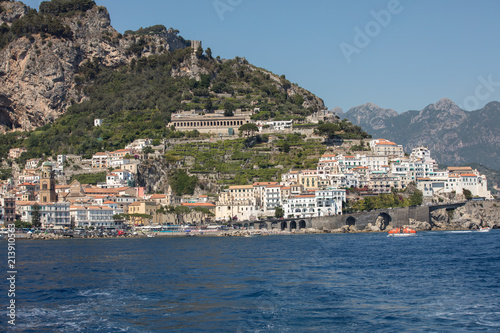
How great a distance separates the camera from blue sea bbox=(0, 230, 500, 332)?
2106 centimetres

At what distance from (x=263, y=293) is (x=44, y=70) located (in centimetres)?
9992

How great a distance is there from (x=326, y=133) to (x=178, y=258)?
61.9m

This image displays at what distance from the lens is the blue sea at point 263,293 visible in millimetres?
21062

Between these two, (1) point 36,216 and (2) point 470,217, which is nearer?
(1) point 36,216

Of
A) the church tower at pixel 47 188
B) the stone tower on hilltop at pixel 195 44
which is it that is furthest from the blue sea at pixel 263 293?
the stone tower on hilltop at pixel 195 44

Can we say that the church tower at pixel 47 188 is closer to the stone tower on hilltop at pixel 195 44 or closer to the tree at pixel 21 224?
the tree at pixel 21 224

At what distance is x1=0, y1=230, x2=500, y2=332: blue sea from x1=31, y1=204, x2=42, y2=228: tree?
37.2 m

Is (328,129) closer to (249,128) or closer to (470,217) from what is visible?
(249,128)

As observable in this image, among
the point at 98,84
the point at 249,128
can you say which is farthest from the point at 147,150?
the point at 98,84

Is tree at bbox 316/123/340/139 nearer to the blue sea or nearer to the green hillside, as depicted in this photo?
the green hillside

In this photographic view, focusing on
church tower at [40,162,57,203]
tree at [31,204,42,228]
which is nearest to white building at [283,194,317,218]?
church tower at [40,162,57,203]

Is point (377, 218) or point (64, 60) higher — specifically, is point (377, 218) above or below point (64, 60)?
below

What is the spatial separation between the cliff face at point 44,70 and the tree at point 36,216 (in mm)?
41565

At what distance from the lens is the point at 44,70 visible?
382 ft
